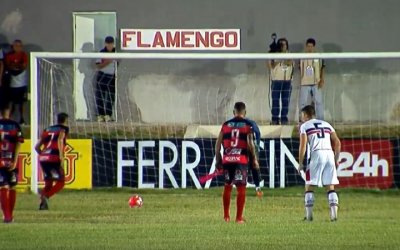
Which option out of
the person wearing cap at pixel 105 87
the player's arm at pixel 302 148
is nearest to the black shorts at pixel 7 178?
the player's arm at pixel 302 148

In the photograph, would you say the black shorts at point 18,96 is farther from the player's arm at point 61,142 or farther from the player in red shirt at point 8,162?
the player in red shirt at point 8,162

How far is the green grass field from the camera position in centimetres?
1983

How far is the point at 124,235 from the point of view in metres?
20.9

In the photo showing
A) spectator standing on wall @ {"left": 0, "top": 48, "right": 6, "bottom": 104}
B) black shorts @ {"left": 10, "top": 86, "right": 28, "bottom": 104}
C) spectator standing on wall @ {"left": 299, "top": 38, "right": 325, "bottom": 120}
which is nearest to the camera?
spectator standing on wall @ {"left": 299, "top": 38, "right": 325, "bottom": 120}

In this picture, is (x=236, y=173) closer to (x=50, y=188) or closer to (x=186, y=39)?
(x=50, y=188)

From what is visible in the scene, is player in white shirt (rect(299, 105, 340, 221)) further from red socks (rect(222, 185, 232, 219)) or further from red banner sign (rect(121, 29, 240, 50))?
red banner sign (rect(121, 29, 240, 50))

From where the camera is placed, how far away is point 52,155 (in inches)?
1040

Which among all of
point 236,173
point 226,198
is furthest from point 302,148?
point 226,198

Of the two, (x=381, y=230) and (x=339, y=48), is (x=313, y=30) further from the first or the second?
A: (x=381, y=230)

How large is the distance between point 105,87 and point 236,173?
9.42m

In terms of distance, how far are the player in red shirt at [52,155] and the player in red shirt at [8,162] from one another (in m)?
A: 2.32

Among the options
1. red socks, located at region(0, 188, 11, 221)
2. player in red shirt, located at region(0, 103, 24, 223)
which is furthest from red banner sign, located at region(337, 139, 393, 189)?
red socks, located at region(0, 188, 11, 221)

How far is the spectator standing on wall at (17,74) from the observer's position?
3428cm

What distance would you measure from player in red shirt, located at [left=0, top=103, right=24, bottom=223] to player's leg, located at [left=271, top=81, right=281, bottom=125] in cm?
830
